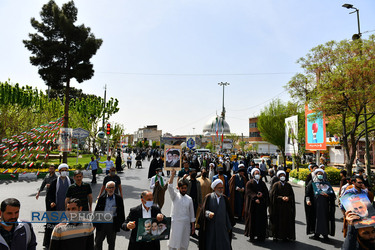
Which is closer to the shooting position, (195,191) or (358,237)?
(358,237)

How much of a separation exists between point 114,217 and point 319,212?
4.99m

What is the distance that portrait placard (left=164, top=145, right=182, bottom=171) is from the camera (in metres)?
8.08

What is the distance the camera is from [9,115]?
21781mm

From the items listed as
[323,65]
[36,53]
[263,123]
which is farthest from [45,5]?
[263,123]

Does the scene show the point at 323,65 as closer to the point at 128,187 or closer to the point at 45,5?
the point at 128,187

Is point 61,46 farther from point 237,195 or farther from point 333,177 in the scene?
point 333,177

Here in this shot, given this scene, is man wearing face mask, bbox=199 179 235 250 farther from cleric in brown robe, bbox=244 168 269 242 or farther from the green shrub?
the green shrub

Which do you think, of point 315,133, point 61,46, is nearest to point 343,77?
point 315,133

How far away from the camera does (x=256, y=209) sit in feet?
21.8

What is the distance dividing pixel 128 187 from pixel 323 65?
462 inches

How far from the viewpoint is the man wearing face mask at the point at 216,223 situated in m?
4.69

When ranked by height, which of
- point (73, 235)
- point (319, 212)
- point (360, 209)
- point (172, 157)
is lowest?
point (319, 212)

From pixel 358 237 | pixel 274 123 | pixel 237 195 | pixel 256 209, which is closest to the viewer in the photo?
pixel 358 237

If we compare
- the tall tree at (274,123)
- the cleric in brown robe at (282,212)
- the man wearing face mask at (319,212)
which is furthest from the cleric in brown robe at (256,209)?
the tall tree at (274,123)
